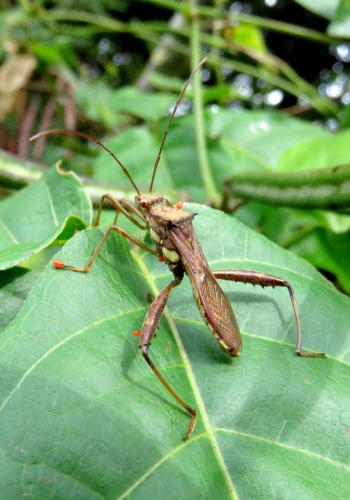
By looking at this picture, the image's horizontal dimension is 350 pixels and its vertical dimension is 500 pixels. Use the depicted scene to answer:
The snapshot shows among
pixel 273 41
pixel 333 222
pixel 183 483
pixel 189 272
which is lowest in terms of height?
pixel 183 483

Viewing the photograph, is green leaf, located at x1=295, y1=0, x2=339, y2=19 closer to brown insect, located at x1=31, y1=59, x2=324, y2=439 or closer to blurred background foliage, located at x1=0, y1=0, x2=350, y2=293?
blurred background foliage, located at x1=0, y1=0, x2=350, y2=293

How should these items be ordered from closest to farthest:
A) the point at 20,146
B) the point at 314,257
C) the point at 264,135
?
1. the point at 314,257
2. the point at 264,135
3. the point at 20,146

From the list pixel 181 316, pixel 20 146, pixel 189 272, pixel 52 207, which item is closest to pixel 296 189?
pixel 189 272

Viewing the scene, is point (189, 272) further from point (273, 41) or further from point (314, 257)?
point (273, 41)

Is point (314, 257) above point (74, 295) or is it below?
above

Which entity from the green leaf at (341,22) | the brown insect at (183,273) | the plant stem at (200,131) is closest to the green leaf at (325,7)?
the green leaf at (341,22)

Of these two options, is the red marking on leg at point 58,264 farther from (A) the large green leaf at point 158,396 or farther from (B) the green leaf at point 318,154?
(B) the green leaf at point 318,154

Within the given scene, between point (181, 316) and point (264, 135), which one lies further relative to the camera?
point (264, 135)

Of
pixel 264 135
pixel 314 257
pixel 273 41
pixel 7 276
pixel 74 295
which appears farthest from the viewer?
pixel 273 41
